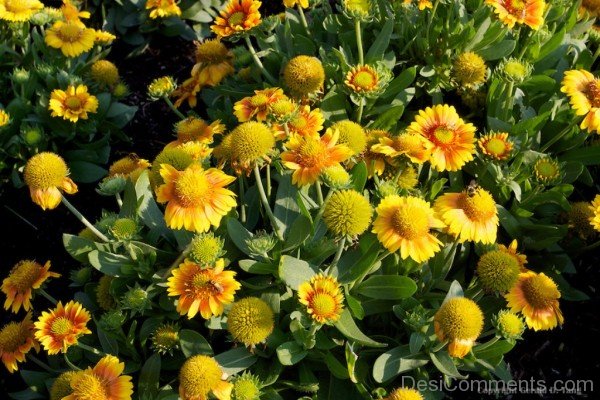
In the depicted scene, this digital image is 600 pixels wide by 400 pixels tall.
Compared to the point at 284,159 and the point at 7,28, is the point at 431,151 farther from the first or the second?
the point at 7,28

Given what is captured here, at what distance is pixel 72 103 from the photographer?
10.2 ft

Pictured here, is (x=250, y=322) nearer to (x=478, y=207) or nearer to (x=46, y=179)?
(x=478, y=207)

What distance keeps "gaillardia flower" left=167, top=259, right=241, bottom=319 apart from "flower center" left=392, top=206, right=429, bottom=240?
0.54m

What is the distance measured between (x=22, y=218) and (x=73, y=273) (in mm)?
1022

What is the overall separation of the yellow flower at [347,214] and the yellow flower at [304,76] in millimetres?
787

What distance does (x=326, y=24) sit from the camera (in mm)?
3035

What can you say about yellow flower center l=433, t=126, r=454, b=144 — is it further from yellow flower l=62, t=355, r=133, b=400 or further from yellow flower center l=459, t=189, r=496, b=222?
yellow flower l=62, t=355, r=133, b=400

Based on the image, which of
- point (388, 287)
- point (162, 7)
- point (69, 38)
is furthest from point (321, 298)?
point (162, 7)

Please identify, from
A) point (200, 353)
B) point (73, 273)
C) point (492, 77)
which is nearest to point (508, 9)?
point (492, 77)

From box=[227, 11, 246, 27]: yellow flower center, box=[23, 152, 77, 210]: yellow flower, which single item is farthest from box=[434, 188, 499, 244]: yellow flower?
box=[23, 152, 77, 210]: yellow flower

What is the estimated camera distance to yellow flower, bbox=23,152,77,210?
227 centimetres

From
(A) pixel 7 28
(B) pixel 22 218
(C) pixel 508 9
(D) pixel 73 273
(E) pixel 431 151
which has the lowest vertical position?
(B) pixel 22 218

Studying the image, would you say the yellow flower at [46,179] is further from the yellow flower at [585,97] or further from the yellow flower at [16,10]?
the yellow flower at [585,97]

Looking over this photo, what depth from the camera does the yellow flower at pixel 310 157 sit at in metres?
1.96
